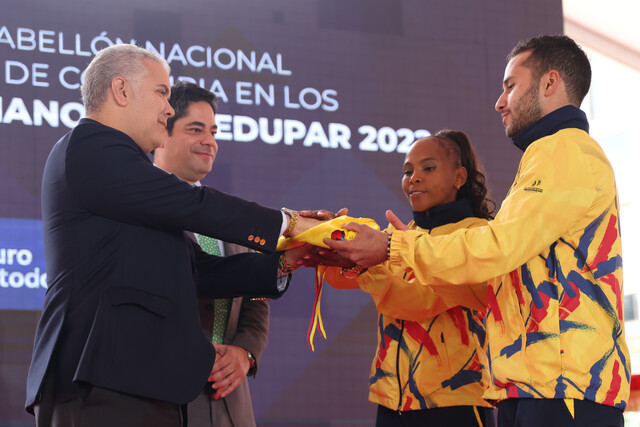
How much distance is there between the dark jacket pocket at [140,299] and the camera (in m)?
1.76

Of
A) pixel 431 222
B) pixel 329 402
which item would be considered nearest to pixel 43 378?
pixel 431 222

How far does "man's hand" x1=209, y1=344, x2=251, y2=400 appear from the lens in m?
2.27

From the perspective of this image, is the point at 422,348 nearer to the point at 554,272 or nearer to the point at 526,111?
the point at 554,272

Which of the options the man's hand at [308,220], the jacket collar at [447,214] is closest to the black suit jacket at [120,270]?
the man's hand at [308,220]

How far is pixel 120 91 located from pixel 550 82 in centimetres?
123

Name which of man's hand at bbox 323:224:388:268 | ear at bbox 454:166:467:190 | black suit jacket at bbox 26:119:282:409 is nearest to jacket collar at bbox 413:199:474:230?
ear at bbox 454:166:467:190

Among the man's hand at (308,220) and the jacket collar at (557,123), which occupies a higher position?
the jacket collar at (557,123)

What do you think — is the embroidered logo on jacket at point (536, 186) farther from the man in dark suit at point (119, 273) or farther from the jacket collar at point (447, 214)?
the jacket collar at point (447, 214)

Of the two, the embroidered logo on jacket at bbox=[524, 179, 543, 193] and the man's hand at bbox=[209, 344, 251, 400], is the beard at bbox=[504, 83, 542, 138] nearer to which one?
the embroidered logo on jacket at bbox=[524, 179, 543, 193]

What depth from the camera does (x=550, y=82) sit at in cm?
226

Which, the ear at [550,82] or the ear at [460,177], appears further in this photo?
the ear at [460,177]

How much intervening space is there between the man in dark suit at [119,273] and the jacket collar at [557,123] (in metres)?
0.78

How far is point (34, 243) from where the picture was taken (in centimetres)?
385

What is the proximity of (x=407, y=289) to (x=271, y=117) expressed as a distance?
2012 mm
